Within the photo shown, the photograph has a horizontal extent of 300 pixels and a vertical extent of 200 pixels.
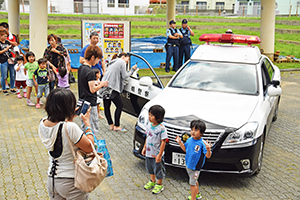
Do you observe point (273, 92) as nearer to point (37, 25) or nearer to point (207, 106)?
point (207, 106)

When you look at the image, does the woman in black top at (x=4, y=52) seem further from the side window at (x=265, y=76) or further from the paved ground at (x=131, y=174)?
the side window at (x=265, y=76)

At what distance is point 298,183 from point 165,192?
2.08 metres

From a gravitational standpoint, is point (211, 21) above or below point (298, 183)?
above

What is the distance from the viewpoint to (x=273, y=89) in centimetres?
A: 589

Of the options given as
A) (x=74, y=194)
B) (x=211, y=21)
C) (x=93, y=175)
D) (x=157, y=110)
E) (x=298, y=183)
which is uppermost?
(x=211, y=21)

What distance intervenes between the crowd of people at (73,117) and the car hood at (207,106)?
706mm

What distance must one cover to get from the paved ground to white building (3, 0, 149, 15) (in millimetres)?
34999

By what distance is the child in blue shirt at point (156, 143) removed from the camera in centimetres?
438

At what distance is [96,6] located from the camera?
1754 inches

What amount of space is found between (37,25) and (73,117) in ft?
32.2

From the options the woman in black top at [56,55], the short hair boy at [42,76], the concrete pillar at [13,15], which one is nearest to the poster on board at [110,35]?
the woman in black top at [56,55]

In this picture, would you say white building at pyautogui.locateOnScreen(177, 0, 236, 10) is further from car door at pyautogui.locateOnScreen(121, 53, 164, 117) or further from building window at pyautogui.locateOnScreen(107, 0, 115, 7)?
car door at pyautogui.locateOnScreen(121, 53, 164, 117)

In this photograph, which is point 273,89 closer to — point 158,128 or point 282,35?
point 158,128

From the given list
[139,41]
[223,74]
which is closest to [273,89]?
[223,74]
